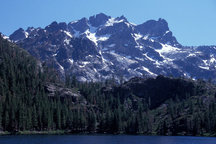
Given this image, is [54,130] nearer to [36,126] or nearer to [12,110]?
[36,126]

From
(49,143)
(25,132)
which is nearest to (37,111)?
(25,132)

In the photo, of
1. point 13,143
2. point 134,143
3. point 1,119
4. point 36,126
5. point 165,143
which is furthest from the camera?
point 36,126

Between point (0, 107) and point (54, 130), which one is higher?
point (0, 107)

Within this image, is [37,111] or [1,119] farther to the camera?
[37,111]

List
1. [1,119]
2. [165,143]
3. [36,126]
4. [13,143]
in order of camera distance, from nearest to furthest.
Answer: [13,143], [165,143], [1,119], [36,126]

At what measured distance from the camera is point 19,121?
178m

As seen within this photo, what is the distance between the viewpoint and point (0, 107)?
178125mm

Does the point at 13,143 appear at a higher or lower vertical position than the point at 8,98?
lower

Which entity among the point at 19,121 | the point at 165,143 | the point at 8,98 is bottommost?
the point at 165,143

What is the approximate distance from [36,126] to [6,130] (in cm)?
1710

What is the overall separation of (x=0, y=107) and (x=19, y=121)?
40.7 ft

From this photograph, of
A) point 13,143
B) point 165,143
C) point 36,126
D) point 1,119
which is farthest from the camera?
point 36,126

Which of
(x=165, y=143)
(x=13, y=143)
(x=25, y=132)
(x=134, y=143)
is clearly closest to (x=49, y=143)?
(x=13, y=143)

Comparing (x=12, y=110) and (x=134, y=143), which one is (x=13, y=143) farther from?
(x=12, y=110)
